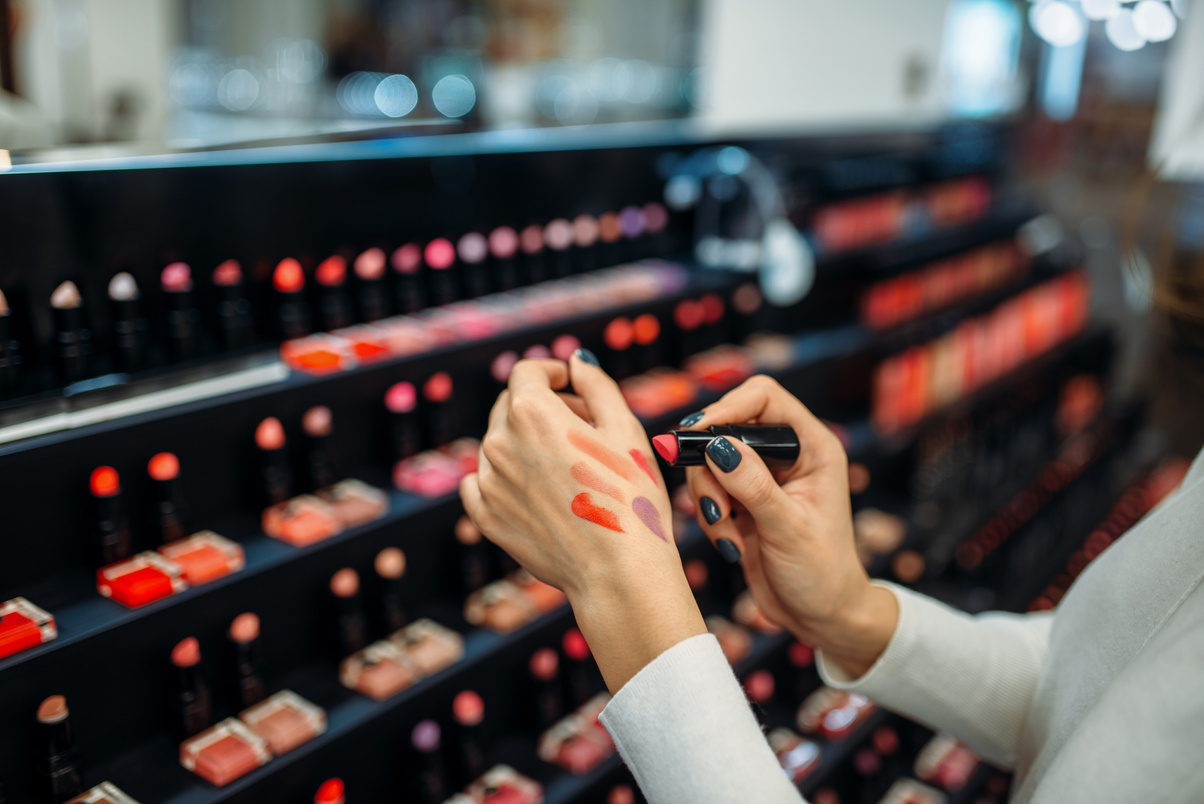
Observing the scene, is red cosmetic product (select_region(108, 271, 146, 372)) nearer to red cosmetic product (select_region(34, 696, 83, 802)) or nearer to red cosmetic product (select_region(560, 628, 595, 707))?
red cosmetic product (select_region(34, 696, 83, 802))

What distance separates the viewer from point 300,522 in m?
1.01

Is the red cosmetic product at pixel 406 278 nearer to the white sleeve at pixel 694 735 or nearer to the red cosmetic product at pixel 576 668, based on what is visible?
the red cosmetic product at pixel 576 668

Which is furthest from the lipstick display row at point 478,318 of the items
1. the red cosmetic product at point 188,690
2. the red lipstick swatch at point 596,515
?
the red lipstick swatch at point 596,515

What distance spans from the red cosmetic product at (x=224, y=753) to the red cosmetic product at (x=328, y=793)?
11cm

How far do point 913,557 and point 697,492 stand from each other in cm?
171

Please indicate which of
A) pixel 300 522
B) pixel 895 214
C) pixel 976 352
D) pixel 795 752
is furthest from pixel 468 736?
pixel 976 352

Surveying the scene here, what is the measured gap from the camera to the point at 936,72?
2.76 metres

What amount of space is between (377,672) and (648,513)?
2.02 feet

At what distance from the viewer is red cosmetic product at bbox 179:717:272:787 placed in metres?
0.87

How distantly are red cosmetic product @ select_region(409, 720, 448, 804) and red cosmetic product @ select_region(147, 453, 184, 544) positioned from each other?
40cm

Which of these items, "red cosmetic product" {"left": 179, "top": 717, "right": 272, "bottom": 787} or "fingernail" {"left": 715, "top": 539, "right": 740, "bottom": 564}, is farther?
"red cosmetic product" {"left": 179, "top": 717, "right": 272, "bottom": 787}

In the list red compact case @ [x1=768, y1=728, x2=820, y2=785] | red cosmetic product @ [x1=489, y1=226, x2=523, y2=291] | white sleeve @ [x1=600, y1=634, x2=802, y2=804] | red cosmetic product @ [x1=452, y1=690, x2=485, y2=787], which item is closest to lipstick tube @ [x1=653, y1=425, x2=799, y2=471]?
white sleeve @ [x1=600, y1=634, x2=802, y2=804]

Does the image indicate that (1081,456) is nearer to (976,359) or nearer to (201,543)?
(976,359)

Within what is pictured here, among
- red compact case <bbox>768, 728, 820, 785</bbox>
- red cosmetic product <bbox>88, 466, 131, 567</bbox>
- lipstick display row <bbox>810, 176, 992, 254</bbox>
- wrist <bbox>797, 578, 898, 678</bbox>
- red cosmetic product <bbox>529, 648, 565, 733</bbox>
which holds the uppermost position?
lipstick display row <bbox>810, 176, 992, 254</bbox>
